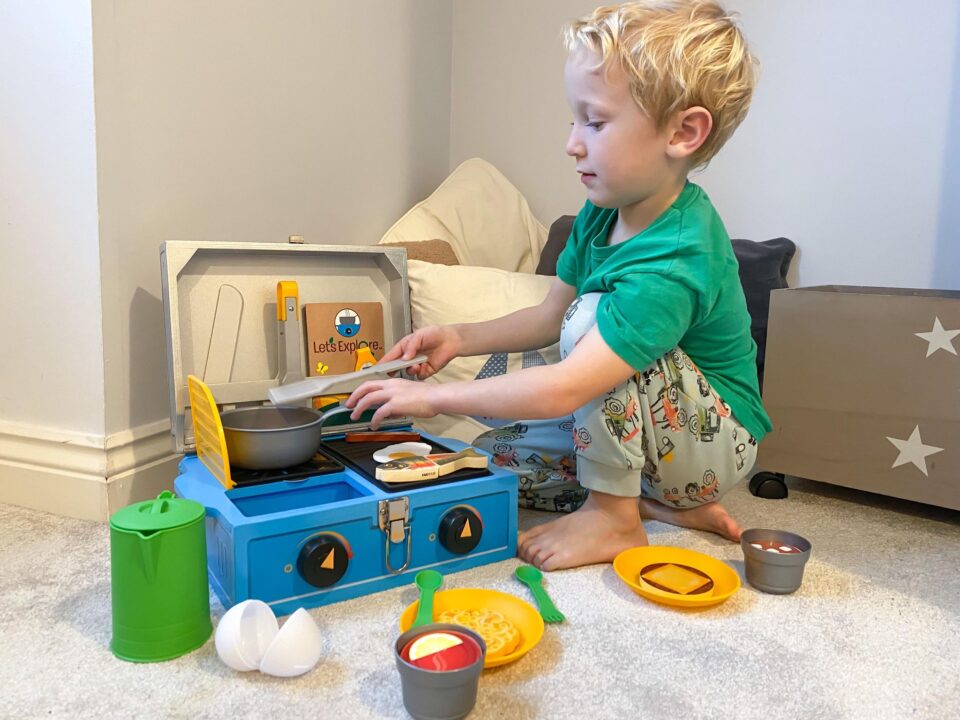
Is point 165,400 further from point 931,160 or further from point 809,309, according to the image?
point 931,160

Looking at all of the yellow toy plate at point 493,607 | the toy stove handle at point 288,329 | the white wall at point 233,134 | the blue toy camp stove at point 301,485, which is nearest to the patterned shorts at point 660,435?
the blue toy camp stove at point 301,485

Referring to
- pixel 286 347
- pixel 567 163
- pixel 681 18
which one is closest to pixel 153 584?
pixel 286 347

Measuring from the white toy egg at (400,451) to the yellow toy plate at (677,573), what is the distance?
27cm

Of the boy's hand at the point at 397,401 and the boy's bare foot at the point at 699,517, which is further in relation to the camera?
the boy's bare foot at the point at 699,517

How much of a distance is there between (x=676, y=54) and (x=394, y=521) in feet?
2.01

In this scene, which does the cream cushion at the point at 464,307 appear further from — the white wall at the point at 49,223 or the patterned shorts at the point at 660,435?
the white wall at the point at 49,223

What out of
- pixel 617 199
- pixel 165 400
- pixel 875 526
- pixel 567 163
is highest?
pixel 567 163

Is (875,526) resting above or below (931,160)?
below

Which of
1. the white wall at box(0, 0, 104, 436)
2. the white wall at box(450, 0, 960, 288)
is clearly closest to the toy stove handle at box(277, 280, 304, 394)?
the white wall at box(0, 0, 104, 436)

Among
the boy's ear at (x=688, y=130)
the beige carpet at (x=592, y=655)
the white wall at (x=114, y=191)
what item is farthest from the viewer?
the white wall at (x=114, y=191)

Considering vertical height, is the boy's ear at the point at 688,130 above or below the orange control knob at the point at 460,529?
above

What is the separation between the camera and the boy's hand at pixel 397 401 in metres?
0.90

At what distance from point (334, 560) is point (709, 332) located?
1.81ft

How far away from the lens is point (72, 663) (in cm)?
72
